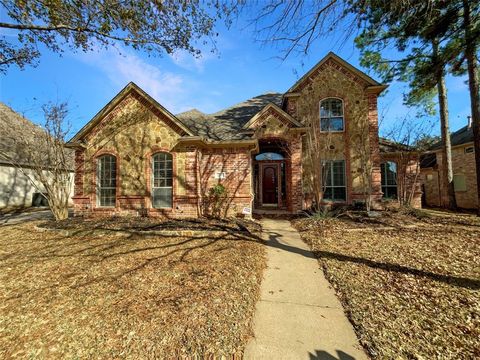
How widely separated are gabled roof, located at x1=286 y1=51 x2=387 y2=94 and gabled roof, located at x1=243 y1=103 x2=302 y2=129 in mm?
1808

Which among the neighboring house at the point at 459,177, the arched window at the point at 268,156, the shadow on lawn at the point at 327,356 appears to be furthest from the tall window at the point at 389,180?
the shadow on lawn at the point at 327,356

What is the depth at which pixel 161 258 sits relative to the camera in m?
5.09

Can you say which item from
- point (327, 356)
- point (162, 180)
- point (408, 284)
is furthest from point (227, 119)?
point (327, 356)

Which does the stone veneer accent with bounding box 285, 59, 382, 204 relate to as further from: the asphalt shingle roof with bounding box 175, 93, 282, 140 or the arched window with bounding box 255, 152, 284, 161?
the asphalt shingle roof with bounding box 175, 93, 282, 140

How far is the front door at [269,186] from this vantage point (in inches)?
521

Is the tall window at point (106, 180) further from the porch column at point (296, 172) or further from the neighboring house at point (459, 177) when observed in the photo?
the neighboring house at point (459, 177)

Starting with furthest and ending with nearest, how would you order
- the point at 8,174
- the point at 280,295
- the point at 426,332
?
the point at 8,174 → the point at 280,295 → the point at 426,332

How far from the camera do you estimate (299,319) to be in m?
3.03

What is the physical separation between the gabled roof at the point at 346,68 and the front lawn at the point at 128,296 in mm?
8855

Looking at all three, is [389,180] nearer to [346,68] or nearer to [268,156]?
[346,68]

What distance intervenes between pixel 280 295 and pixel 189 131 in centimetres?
739

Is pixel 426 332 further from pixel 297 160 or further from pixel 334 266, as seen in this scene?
pixel 297 160

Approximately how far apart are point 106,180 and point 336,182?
37.5ft

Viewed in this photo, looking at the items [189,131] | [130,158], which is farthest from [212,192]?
[130,158]
